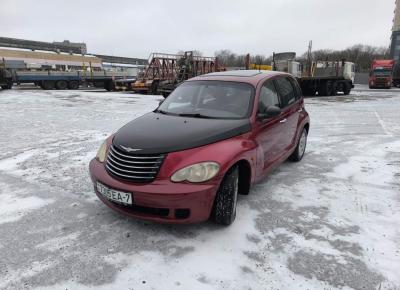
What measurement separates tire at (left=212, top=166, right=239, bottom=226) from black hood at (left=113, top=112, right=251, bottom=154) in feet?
1.39

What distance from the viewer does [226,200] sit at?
3.36 metres

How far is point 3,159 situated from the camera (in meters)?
5.94

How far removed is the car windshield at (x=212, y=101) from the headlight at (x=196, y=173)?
3.41 ft

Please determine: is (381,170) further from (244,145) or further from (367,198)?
(244,145)

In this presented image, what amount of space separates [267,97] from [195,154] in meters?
1.78

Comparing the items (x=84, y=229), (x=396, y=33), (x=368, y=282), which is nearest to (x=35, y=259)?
(x=84, y=229)

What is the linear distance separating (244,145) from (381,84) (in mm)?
35474

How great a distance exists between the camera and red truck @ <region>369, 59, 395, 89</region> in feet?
107

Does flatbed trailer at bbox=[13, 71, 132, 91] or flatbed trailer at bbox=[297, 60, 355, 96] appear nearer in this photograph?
flatbed trailer at bbox=[297, 60, 355, 96]

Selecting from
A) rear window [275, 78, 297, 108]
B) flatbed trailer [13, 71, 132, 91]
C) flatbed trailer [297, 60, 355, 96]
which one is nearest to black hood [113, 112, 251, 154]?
rear window [275, 78, 297, 108]

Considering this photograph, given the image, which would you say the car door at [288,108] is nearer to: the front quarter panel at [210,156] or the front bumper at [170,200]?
the front quarter panel at [210,156]

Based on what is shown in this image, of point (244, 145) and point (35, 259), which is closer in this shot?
point (35, 259)

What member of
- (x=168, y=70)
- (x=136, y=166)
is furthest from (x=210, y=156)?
(x=168, y=70)

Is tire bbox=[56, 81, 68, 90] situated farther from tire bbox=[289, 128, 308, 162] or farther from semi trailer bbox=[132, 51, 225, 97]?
tire bbox=[289, 128, 308, 162]
